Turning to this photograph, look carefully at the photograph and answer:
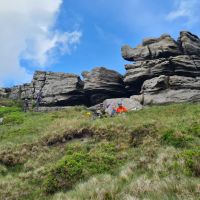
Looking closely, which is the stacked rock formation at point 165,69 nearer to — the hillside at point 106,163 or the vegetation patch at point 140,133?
the hillside at point 106,163

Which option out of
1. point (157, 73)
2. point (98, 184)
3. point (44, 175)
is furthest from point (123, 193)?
point (157, 73)

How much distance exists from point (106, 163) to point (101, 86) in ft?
105

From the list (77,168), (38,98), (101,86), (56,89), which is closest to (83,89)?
(101,86)

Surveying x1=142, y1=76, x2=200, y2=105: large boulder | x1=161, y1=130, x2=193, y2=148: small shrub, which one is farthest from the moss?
x1=142, y1=76, x2=200, y2=105: large boulder

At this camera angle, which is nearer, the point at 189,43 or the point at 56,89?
the point at 189,43

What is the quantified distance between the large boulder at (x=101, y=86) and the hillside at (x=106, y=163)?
24158 mm

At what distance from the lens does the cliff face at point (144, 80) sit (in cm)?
4203

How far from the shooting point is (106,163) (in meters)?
16.6

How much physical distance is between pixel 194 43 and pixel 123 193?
131 ft

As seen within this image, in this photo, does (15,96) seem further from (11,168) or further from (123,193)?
(123,193)

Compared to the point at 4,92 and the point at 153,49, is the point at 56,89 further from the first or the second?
the point at 4,92

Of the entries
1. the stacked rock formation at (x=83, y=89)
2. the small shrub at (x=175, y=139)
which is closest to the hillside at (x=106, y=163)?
the small shrub at (x=175, y=139)

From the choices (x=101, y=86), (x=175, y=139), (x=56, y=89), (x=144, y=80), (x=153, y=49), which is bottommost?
(x=175, y=139)

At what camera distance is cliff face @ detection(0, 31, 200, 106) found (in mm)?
42031
